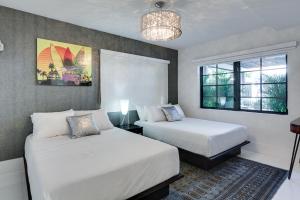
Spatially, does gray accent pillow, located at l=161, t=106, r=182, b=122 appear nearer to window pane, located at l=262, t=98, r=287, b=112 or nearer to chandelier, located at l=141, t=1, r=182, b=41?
window pane, located at l=262, t=98, r=287, b=112

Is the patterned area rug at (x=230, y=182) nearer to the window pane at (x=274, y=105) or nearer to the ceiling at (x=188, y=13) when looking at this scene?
the window pane at (x=274, y=105)

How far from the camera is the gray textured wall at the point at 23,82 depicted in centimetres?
266

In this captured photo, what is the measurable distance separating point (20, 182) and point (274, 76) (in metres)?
4.56

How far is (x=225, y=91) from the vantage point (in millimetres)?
4227

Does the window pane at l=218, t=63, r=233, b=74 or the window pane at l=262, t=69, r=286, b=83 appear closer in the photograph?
the window pane at l=262, t=69, r=286, b=83

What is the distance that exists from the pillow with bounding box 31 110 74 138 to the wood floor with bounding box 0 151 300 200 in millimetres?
634

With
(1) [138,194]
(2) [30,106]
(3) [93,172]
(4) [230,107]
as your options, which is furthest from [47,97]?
(4) [230,107]

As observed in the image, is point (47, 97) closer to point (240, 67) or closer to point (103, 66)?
point (103, 66)

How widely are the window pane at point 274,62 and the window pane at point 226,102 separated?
0.94m

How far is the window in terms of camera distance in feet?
11.2

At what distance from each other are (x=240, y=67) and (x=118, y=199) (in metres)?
3.62

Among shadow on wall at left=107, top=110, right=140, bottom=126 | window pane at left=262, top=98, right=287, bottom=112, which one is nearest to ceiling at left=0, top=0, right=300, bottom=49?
window pane at left=262, top=98, right=287, bottom=112

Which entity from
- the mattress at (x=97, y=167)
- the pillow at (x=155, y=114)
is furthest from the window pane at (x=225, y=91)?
the mattress at (x=97, y=167)

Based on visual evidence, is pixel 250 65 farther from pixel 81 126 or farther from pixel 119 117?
pixel 81 126
